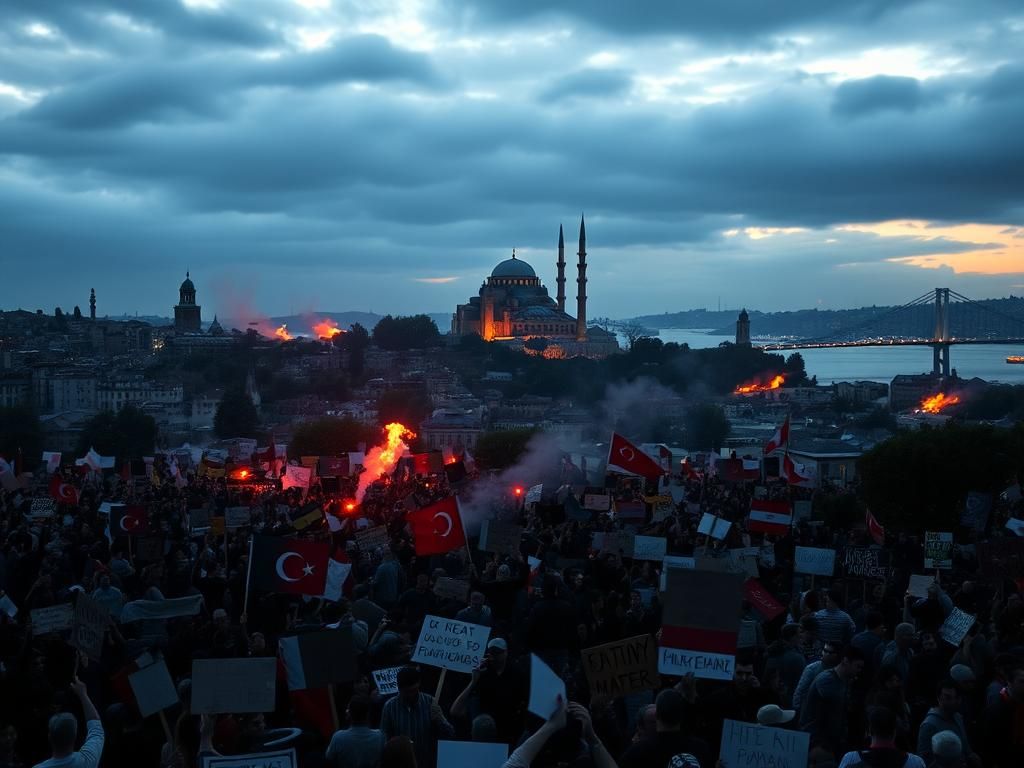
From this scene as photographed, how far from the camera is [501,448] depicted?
137 feet

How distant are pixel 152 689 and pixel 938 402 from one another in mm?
89762

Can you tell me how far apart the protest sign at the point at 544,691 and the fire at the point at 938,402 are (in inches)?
3305

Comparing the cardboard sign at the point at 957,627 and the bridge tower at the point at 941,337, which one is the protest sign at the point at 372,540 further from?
the bridge tower at the point at 941,337

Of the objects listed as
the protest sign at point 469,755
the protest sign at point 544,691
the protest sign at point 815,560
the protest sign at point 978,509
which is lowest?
the protest sign at point 978,509

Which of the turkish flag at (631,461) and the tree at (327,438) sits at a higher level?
the turkish flag at (631,461)

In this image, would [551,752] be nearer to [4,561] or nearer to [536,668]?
[536,668]

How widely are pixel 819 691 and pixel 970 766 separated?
980 millimetres

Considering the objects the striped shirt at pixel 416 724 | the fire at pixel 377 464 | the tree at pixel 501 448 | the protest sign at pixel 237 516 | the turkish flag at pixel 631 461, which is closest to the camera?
the striped shirt at pixel 416 724

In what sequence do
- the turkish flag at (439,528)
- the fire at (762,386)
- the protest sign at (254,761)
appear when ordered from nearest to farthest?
1. the protest sign at (254,761)
2. the turkish flag at (439,528)
3. the fire at (762,386)

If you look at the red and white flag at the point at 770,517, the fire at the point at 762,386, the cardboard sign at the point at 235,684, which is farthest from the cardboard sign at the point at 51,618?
the fire at the point at 762,386

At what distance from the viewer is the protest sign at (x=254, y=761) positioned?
447 centimetres

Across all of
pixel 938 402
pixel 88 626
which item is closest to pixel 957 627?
pixel 88 626

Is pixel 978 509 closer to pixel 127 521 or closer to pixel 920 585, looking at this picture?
pixel 920 585

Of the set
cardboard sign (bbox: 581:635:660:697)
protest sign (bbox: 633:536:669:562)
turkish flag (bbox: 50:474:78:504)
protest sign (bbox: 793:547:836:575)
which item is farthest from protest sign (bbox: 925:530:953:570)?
turkish flag (bbox: 50:474:78:504)
